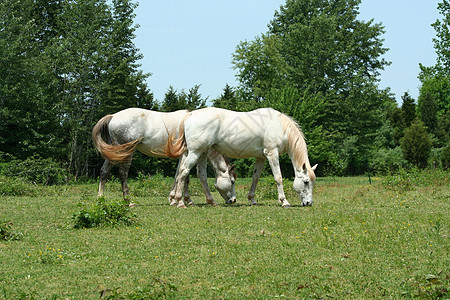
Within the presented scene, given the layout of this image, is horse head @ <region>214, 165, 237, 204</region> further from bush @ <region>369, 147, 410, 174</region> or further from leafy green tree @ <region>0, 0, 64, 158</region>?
bush @ <region>369, 147, 410, 174</region>

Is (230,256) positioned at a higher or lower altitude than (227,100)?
lower

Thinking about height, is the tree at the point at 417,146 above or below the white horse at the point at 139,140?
above

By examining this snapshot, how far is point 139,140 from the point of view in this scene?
43.4 feet

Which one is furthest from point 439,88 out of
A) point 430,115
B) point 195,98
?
point 195,98

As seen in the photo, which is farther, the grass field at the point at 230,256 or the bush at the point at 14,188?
the bush at the point at 14,188

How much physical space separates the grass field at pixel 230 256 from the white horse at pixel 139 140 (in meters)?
2.03

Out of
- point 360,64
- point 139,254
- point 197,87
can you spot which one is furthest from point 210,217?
point 360,64

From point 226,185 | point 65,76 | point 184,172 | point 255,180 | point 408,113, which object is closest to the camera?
point 184,172

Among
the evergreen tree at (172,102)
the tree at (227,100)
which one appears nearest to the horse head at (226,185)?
the evergreen tree at (172,102)

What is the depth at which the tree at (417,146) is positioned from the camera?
48.6 metres

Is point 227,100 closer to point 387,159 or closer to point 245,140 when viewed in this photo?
point 387,159

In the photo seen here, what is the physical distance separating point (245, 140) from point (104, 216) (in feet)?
16.3

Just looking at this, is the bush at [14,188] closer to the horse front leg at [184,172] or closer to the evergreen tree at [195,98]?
the horse front leg at [184,172]

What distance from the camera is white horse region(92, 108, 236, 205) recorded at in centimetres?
1303
